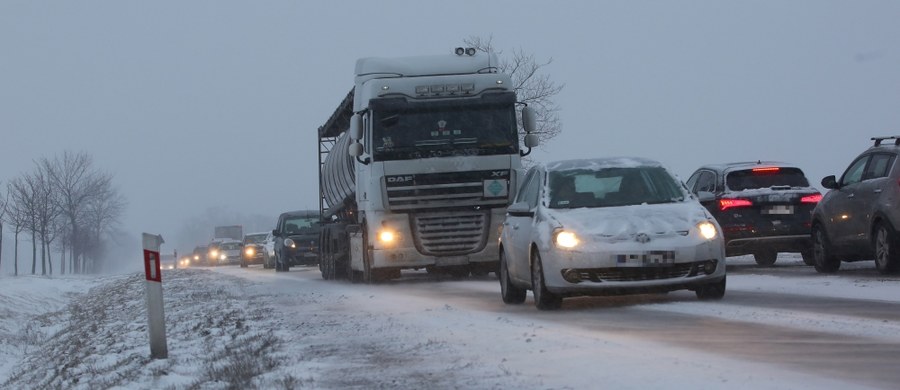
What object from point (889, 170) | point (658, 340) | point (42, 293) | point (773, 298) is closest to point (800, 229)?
point (889, 170)

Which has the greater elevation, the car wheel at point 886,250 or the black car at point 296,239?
the black car at point 296,239

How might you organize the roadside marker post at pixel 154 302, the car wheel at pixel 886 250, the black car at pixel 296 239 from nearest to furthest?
the roadside marker post at pixel 154 302 < the car wheel at pixel 886 250 < the black car at pixel 296 239

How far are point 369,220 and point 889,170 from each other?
8874mm

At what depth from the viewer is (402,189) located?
2141cm

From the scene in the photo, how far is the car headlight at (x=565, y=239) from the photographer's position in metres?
12.6

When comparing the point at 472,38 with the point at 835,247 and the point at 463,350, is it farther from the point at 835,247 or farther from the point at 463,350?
the point at 463,350

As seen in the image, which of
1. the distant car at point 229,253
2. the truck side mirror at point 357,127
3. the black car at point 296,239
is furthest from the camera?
the distant car at point 229,253

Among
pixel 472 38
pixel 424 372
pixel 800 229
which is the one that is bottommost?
pixel 424 372

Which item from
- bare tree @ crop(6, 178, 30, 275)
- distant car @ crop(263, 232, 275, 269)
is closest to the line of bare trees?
bare tree @ crop(6, 178, 30, 275)

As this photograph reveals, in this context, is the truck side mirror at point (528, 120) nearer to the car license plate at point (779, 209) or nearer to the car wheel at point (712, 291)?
the car license plate at point (779, 209)

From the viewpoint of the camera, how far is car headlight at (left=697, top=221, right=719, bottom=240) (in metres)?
12.7

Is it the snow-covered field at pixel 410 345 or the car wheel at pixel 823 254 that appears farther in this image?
the car wheel at pixel 823 254

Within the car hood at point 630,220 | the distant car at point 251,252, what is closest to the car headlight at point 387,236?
the car hood at point 630,220

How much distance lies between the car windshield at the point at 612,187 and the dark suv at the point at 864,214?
12.3 feet
